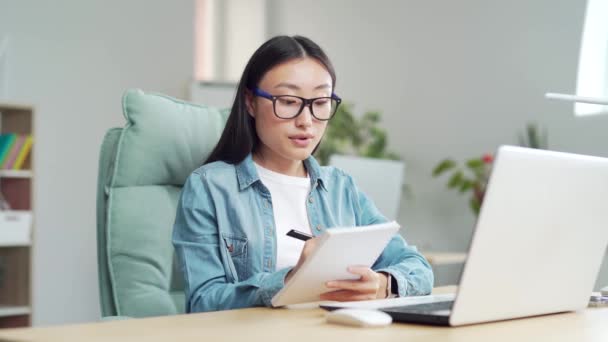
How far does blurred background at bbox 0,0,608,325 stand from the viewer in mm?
4055

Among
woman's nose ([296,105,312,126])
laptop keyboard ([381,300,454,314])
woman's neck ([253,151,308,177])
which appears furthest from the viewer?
woman's neck ([253,151,308,177])

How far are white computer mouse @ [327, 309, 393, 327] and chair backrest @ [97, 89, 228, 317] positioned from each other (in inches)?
32.0

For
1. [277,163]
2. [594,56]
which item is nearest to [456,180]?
[594,56]

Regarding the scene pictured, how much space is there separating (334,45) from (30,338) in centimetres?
435

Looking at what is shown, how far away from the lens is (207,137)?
190 cm

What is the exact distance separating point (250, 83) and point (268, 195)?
0.85 feet

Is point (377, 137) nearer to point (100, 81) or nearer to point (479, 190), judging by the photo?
point (479, 190)

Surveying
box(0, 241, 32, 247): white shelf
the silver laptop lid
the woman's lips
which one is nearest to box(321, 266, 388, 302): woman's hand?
the silver laptop lid

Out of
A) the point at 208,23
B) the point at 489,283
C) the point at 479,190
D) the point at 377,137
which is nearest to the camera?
the point at 489,283

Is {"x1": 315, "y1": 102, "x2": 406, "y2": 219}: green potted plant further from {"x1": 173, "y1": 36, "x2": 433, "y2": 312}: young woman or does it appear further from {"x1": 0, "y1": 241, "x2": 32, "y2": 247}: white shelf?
{"x1": 173, "y1": 36, "x2": 433, "y2": 312}: young woman

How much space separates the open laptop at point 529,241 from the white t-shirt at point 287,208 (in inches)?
16.6

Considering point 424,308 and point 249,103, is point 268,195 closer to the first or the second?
point 249,103

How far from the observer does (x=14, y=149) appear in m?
3.92

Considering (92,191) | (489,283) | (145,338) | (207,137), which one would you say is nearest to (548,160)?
(489,283)
